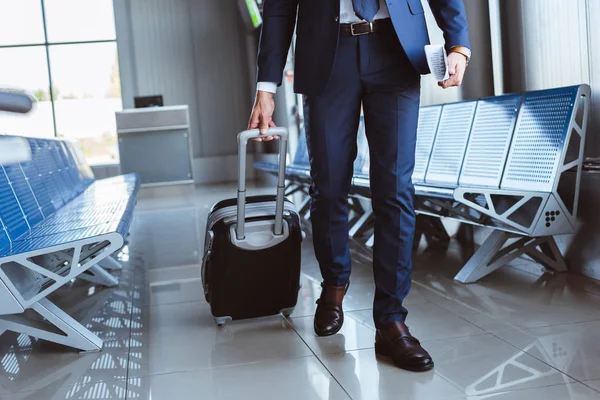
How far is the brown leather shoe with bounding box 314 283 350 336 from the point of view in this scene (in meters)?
2.69

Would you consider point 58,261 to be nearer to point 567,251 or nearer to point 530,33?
point 567,251

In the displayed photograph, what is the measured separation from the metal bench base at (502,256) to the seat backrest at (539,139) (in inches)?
10.4

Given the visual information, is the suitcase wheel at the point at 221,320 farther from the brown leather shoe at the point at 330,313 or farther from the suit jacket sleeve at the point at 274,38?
the suit jacket sleeve at the point at 274,38

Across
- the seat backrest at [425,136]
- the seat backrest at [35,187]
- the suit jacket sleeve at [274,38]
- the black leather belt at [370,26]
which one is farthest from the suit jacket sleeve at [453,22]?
the seat backrest at [425,136]

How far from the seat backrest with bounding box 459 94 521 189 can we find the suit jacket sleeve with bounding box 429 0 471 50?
153 centimetres

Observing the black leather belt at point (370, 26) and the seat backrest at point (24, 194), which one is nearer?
the black leather belt at point (370, 26)

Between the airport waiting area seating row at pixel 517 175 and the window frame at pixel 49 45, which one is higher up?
the window frame at pixel 49 45

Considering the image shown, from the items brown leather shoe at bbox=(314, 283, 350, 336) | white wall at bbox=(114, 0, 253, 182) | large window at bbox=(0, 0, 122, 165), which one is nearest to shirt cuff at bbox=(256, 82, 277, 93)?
brown leather shoe at bbox=(314, 283, 350, 336)

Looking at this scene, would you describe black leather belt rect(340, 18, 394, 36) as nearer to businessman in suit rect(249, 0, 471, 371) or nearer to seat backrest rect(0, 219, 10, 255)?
businessman in suit rect(249, 0, 471, 371)

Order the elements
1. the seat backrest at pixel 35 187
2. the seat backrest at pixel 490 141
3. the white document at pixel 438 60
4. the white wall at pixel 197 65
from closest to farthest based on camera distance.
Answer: the white document at pixel 438 60 < the seat backrest at pixel 35 187 < the seat backrest at pixel 490 141 < the white wall at pixel 197 65

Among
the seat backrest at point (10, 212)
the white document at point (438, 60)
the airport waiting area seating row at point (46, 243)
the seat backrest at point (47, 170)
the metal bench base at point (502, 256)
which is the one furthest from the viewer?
the seat backrest at point (47, 170)

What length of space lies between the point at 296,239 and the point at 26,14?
13725 millimetres

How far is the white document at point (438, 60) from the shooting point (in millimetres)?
2105

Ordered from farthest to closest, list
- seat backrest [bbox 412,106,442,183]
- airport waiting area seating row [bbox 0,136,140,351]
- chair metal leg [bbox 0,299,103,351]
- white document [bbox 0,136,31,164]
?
seat backrest [bbox 412,106,442,183] < chair metal leg [bbox 0,299,103,351] < airport waiting area seating row [bbox 0,136,140,351] < white document [bbox 0,136,31,164]
